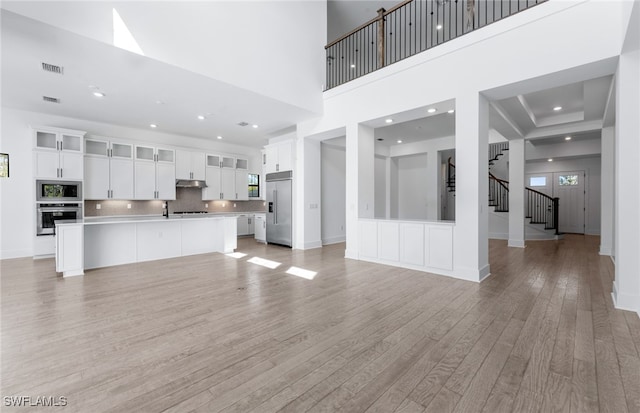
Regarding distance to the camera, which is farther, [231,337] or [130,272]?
[130,272]

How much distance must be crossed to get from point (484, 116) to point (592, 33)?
1.39 metres

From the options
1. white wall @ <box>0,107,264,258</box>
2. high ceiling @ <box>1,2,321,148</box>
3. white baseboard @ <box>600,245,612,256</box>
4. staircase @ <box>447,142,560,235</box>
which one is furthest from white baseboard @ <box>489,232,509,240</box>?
white wall @ <box>0,107,264,258</box>

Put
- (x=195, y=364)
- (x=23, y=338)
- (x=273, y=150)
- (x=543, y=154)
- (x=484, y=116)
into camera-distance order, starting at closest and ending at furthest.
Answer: (x=195, y=364), (x=23, y=338), (x=484, y=116), (x=273, y=150), (x=543, y=154)

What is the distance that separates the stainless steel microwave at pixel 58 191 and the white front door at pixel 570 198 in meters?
14.9

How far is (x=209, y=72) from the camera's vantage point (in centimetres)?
438

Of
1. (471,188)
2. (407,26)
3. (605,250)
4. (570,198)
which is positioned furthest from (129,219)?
(570,198)

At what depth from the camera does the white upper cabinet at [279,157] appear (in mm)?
7289

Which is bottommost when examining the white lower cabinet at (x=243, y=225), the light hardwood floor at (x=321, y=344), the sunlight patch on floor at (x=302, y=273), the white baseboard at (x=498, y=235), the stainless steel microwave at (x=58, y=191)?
the light hardwood floor at (x=321, y=344)

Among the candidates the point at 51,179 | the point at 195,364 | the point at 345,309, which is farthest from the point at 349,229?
the point at 51,179

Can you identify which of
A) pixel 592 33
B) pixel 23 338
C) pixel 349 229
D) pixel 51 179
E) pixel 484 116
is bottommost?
pixel 23 338

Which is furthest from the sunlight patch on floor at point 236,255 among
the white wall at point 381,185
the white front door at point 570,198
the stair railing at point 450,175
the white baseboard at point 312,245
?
the white front door at point 570,198

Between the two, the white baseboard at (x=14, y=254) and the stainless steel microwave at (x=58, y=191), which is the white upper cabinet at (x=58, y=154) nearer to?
the stainless steel microwave at (x=58, y=191)

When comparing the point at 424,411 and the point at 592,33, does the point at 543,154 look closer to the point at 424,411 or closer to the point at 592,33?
the point at 592,33

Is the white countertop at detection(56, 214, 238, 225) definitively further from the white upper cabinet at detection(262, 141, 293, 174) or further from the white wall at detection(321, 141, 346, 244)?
the white wall at detection(321, 141, 346, 244)
